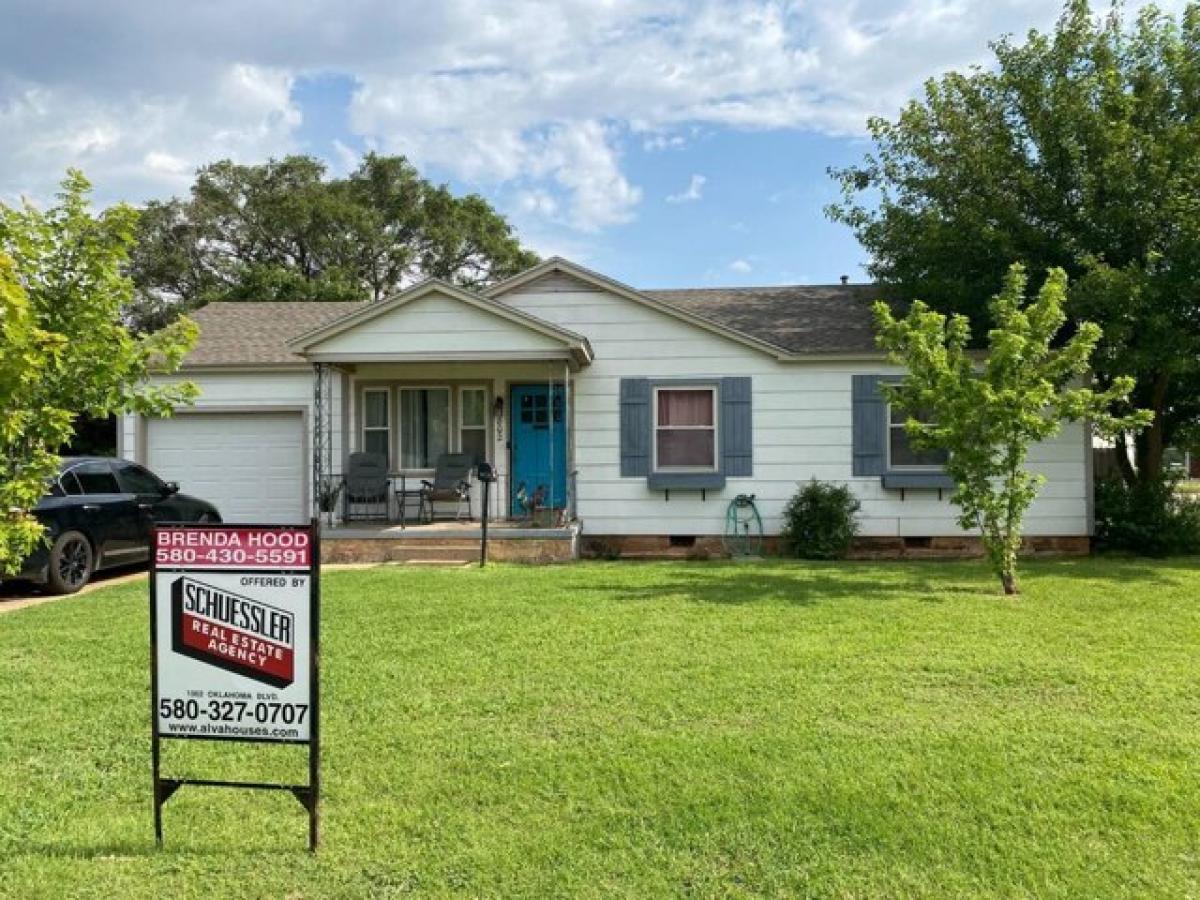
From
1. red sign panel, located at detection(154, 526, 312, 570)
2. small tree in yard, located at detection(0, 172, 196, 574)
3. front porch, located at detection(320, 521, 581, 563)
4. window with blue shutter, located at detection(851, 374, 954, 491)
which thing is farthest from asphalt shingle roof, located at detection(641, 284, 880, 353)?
red sign panel, located at detection(154, 526, 312, 570)

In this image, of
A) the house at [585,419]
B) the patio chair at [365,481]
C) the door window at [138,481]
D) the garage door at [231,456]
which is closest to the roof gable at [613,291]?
the house at [585,419]

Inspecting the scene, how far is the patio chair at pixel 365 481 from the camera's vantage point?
12.3 metres

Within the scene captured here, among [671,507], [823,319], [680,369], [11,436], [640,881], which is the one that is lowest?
[640,881]

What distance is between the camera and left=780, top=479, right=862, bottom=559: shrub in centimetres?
1172

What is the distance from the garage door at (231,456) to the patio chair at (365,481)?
1078mm

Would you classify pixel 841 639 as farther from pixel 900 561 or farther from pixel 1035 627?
pixel 900 561

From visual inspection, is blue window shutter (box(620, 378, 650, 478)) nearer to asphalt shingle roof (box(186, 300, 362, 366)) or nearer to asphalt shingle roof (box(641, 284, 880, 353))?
asphalt shingle roof (box(641, 284, 880, 353))

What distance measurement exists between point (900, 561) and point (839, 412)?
2.25 metres

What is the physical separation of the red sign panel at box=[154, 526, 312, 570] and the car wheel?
22.7ft

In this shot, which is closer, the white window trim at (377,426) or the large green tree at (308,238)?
the white window trim at (377,426)

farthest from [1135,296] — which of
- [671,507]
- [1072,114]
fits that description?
[671,507]

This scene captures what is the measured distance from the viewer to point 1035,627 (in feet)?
22.5

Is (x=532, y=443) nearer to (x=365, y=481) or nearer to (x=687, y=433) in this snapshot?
(x=687, y=433)

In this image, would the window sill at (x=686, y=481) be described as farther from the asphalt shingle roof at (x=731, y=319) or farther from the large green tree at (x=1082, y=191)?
the large green tree at (x=1082, y=191)
